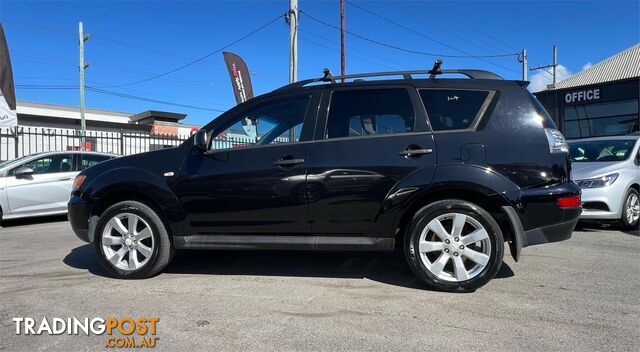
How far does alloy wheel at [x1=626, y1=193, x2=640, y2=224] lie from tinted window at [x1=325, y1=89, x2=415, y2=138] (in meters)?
4.91

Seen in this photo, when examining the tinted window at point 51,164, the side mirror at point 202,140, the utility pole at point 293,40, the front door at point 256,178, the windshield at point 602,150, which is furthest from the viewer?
the utility pole at point 293,40

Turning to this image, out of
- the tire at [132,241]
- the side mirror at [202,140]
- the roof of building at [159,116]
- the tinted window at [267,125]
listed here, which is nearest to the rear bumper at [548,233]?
the tinted window at [267,125]

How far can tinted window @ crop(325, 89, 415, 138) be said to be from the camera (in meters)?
4.16

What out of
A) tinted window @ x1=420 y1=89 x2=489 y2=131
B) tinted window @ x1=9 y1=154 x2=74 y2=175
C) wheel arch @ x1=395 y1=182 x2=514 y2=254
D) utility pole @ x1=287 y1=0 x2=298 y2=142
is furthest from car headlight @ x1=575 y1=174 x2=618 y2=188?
utility pole @ x1=287 y1=0 x2=298 y2=142

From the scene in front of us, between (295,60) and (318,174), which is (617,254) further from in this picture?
(295,60)

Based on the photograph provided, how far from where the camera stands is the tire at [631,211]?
6.89m

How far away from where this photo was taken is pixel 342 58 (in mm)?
21344

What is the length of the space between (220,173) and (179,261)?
1.52 meters

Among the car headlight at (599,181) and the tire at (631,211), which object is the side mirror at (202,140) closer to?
the car headlight at (599,181)

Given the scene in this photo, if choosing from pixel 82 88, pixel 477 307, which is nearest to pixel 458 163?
pixel 477 307

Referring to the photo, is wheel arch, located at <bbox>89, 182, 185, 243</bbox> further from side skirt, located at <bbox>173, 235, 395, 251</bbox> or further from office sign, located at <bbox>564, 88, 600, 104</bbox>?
office sign, located at <bbox>564, 88, 600, 104</bbox>

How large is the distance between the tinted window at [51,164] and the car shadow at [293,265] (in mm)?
4059

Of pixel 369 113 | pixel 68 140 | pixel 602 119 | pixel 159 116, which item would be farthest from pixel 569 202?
pixel 159 116

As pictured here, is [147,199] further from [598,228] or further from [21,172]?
[598,228]
